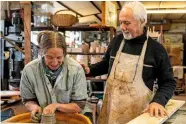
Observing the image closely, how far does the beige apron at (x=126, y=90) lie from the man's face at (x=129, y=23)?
5.7 inches

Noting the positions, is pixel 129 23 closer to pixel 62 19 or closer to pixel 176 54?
pixel 62 19

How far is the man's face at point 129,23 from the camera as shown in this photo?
6.54 feet

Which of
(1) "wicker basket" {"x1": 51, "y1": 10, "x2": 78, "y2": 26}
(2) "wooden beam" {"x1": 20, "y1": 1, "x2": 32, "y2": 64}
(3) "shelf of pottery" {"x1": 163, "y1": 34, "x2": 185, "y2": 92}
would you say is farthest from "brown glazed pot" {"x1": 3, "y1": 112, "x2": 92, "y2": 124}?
(3) "shelf of pottery" {"x1": 163, "y1": 34, "x2": 185, "y2": 92}

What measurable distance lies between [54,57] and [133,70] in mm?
681

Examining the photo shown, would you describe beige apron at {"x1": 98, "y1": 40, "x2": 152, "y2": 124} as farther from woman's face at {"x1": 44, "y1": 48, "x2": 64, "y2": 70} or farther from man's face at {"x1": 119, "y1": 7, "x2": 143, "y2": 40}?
woman's face at {"x1": 44, "y1": 48, "x2": 64, "y2": 70}

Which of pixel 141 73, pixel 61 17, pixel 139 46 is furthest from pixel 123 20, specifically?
pixel 61 17

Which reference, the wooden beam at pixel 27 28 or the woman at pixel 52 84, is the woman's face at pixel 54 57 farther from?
the wooden beam at pixel 27 28

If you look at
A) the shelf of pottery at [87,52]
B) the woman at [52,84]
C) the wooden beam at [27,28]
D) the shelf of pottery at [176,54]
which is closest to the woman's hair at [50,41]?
the woman at [52,84]

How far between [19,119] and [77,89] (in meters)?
0.42

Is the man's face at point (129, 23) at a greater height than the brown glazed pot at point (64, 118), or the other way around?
the man's face at point (129, 23)

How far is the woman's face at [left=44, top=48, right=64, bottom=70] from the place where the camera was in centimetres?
176

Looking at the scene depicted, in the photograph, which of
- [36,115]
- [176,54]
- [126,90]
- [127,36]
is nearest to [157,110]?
[126,90]

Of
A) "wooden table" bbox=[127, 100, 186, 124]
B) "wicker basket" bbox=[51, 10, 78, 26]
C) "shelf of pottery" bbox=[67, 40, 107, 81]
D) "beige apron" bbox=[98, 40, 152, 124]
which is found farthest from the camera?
"shelf of pottery" bbox=[67, 40, 107, 81]

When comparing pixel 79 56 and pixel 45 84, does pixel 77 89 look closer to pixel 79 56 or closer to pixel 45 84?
pixel 45 84
